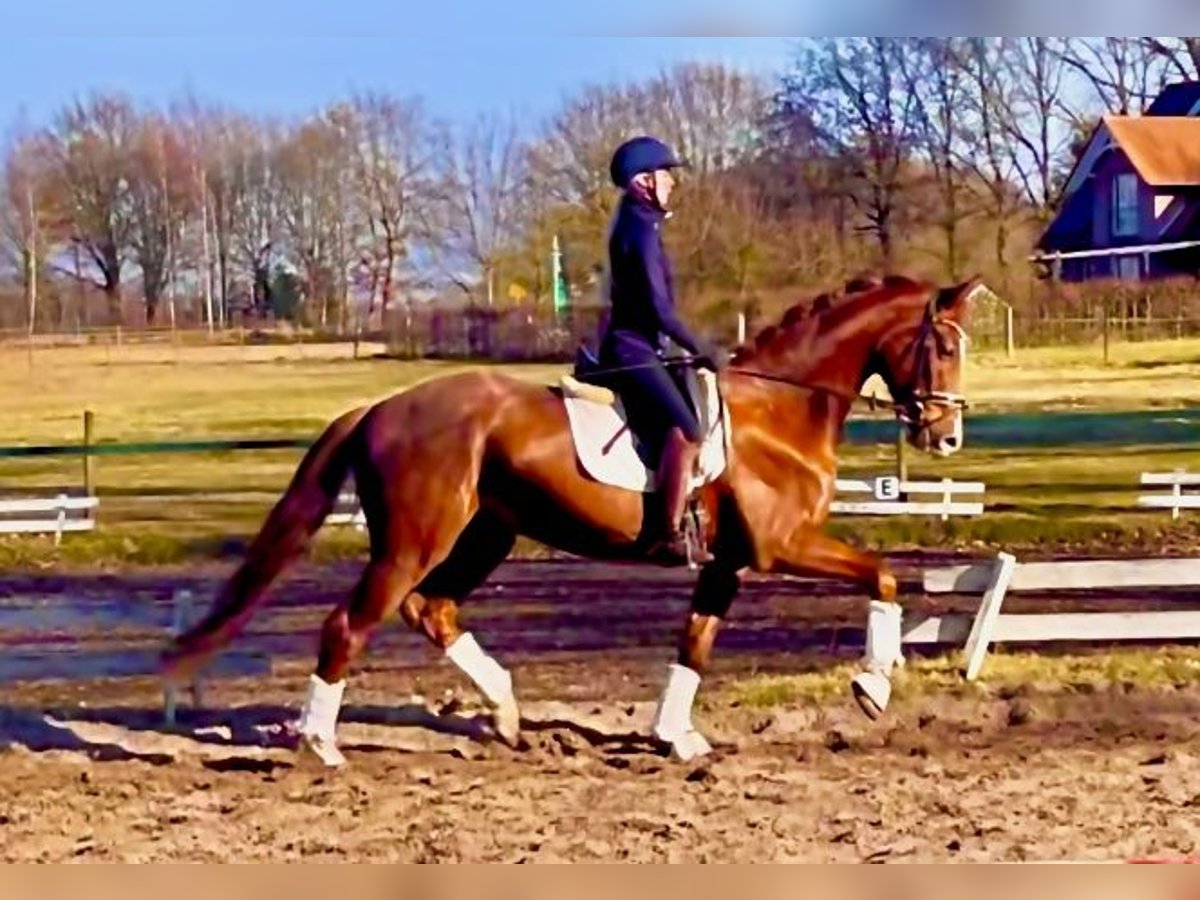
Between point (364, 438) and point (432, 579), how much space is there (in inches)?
26.0

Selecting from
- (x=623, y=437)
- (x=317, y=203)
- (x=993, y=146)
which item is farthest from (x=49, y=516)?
(x=993, y=146)

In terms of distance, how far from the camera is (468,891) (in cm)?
409

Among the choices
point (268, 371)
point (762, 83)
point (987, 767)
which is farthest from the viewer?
point (268, 371)

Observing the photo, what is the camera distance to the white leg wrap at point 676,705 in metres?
5.57

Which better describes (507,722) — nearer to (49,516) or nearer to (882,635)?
(882,635)

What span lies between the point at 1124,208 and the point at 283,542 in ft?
13.8

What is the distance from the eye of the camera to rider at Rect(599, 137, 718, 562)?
199 inches

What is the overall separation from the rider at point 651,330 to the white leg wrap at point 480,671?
76cm

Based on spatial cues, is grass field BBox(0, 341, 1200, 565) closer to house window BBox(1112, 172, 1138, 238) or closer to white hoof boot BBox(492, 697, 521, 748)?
house window BBox(1112, 172, 1138, 238)

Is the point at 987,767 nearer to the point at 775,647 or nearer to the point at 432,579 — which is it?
the point at 432,579

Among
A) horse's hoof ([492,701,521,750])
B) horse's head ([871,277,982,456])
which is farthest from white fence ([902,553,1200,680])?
horse's hoof ([492,701,521,750])

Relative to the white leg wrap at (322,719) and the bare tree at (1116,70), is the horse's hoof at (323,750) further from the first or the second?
the bare tree at (1116,70)

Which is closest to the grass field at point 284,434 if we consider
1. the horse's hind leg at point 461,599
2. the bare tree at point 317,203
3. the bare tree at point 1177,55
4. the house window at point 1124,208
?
the bare tree at point 317,203

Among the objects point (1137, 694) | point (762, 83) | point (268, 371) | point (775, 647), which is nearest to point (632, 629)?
point (775, 647)
